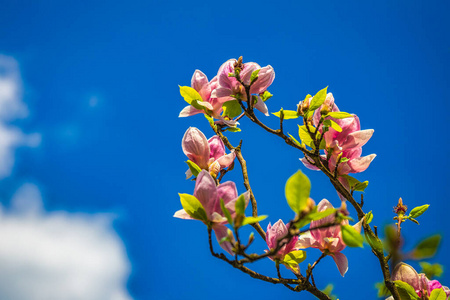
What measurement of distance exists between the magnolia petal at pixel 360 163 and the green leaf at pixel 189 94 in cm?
51

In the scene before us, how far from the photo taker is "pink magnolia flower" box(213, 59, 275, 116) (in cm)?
107

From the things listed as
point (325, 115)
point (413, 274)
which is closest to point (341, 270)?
point (413, 274)

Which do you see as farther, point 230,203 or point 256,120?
point 256,120

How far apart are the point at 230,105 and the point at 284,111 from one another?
18 centimetres

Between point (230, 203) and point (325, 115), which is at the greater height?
point (325, 115)

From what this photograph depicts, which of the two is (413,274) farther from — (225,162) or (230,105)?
(230,105)

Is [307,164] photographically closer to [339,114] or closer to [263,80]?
[339,114]

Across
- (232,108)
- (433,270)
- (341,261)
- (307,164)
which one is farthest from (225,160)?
(433,270)

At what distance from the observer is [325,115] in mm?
1045

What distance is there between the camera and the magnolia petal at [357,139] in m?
1.08

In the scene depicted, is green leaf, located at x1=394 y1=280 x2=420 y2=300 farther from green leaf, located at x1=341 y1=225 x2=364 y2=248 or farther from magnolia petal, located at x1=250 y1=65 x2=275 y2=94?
magnolia petal, located at x1=250 y1=65 x2=275 y2=94

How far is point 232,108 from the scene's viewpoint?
3.77ft

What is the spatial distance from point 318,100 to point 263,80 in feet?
0.57

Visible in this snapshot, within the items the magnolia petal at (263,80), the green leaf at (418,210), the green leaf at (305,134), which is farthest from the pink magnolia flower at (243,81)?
the green leaf at (418,210)
